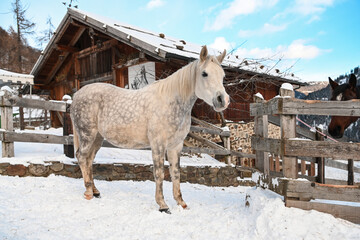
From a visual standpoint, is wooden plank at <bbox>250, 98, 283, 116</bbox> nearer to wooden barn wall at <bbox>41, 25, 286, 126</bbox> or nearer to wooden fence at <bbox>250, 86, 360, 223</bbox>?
wooden fence at <bbox>250, 86, 360, 223</bbox>

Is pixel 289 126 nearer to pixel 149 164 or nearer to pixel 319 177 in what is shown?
pixel 319 177

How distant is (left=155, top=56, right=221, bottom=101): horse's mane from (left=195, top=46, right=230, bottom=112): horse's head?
0.31 feet

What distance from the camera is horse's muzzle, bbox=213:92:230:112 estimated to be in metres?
2.88

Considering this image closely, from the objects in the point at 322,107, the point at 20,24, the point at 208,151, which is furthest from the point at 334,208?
the point at 20,24

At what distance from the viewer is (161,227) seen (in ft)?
9.42

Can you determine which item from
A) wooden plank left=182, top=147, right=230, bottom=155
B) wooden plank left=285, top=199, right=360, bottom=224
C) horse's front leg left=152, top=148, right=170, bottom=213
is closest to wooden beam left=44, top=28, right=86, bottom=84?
wooden plank left=182, top=147, right=230, bottom=155

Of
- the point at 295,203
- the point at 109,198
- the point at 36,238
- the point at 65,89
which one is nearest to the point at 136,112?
the point at 109,198

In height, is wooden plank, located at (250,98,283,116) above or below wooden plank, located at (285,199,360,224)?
above

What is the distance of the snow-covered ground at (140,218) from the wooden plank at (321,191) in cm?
19

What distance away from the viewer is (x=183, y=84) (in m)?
3.43

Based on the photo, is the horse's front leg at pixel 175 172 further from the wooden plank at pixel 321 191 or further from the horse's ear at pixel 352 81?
the horse's ear at pixel 352 81

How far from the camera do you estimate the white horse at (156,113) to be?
10.6 ft

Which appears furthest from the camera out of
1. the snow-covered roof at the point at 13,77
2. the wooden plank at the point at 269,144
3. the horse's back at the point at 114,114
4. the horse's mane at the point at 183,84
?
the snow-covered roof at the point at 13,77

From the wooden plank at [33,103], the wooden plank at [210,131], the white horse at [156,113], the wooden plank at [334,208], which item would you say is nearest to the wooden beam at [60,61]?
the wooden plank at [33,103]
